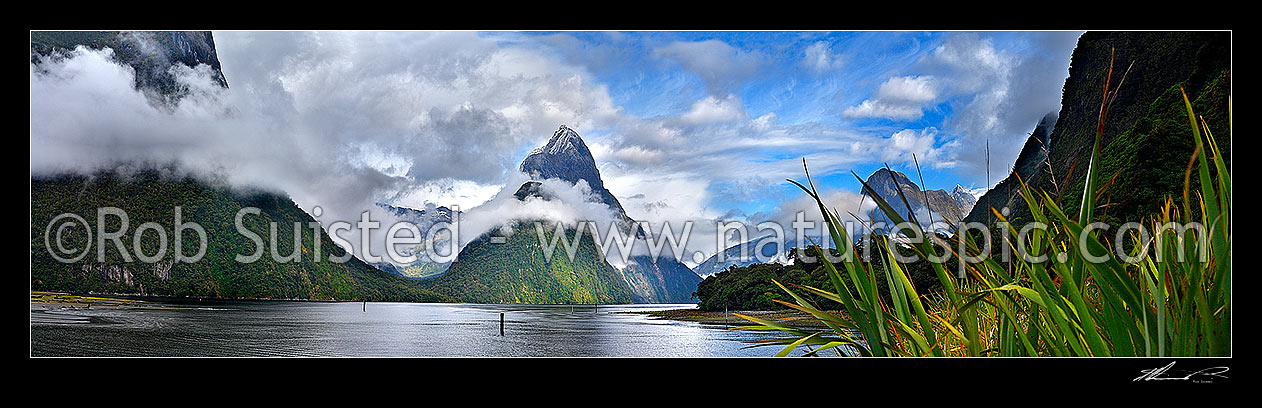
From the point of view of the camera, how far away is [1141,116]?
14773mm

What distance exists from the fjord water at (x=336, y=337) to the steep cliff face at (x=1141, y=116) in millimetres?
7353

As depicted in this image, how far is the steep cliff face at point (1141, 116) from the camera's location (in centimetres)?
951

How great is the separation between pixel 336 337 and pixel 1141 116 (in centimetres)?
2544

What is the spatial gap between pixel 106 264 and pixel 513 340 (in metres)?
18.9

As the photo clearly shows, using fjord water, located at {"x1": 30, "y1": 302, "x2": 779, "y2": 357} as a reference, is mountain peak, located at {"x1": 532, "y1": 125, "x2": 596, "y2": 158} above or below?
above

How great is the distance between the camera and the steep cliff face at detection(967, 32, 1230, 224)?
951 centimetres
